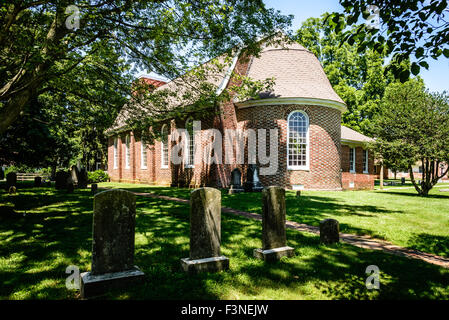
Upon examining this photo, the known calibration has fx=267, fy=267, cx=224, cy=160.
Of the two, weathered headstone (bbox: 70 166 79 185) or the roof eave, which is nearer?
the roof eave

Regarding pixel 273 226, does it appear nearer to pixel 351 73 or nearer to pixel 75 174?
pixel 75 174

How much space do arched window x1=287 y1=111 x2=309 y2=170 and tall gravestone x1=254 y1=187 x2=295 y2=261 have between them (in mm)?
12692

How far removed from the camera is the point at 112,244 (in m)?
3.75

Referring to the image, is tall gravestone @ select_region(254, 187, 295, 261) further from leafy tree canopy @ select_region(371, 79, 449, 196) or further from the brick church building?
leafy tree canopy @ select_region(371, 79, 449, 196)

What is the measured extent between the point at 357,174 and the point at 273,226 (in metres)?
19.4

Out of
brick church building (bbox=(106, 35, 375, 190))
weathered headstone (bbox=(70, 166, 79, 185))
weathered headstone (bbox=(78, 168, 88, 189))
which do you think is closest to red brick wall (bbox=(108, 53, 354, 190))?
brick church building (bbox=(106, 35, 375, 190))

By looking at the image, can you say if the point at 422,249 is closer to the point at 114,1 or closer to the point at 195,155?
the point at 114,1

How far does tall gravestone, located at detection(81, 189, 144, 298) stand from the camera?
3578 mm

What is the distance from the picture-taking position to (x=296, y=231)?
22.5ft

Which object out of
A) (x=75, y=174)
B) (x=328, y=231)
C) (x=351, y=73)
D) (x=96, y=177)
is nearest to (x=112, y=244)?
(x=328, y=231)

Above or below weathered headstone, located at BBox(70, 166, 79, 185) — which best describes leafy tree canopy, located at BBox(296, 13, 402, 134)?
above

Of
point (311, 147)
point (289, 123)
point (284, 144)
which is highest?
point (289, 123)

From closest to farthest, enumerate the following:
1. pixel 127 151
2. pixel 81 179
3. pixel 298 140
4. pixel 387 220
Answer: pixel 387 220, pixel 298 140, pixel 81 179, pixel 127 151
